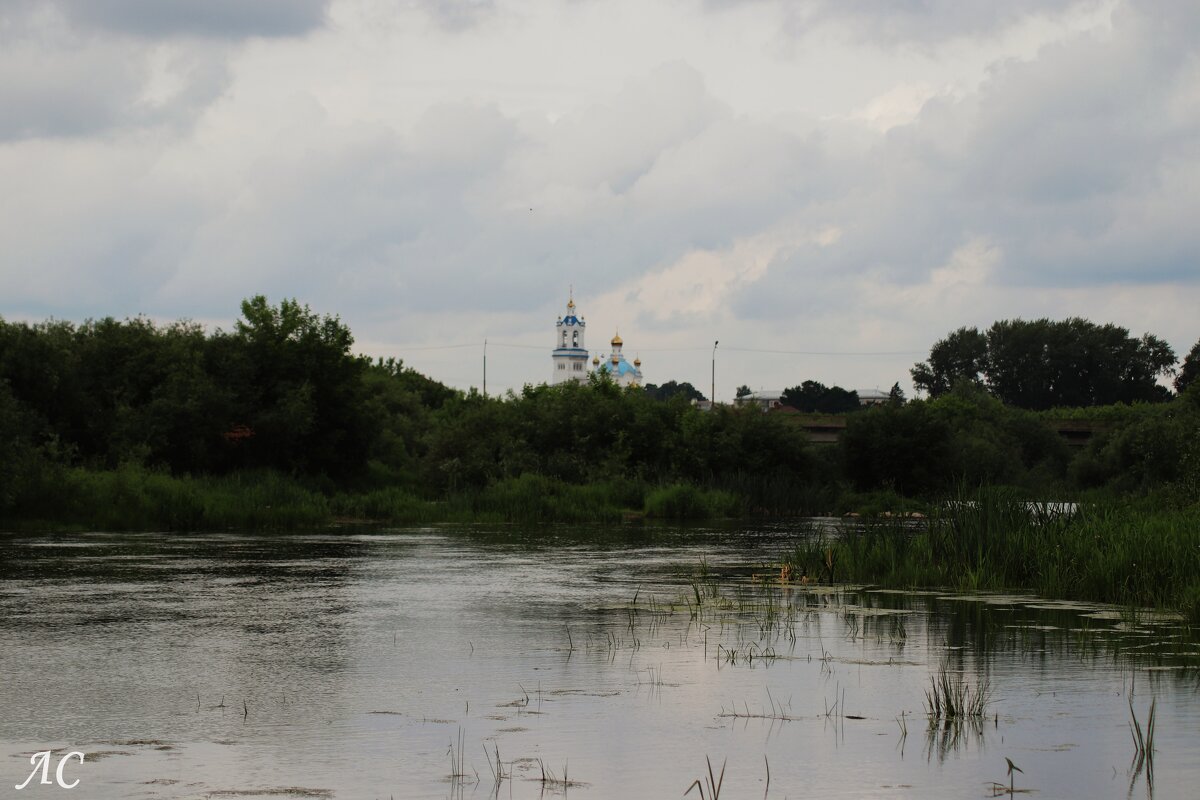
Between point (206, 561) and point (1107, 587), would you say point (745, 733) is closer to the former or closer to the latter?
point (1107, 587)

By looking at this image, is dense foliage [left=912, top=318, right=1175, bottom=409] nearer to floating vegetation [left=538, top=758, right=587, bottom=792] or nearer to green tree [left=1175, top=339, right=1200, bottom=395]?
green tree [left=1175, top=339, right=1200, bottom=395]

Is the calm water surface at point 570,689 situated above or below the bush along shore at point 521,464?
below

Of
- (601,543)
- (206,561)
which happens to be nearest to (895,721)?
(206,561)

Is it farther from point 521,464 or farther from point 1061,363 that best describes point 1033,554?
point 1061,363

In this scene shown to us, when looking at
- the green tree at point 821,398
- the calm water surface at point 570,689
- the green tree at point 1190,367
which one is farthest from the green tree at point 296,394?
the green tree at point 821,398

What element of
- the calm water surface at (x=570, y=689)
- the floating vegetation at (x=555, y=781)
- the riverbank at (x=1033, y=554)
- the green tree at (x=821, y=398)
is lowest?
the floating vegetation at (x=555, y=781)

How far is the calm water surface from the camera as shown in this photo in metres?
8.96

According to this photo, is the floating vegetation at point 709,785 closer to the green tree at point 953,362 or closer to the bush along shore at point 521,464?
the bush along shore at point 521,464

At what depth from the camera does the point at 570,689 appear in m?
12.1

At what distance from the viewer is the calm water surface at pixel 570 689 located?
896 cm

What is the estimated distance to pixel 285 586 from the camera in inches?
856

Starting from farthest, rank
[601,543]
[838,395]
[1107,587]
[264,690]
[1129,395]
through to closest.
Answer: [838,395] → [1129,395] → [601,543] → [1107,587] → [264,690]

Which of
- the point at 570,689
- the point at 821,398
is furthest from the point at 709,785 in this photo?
the point at 821,398

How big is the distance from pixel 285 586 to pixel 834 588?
847 centimetres
